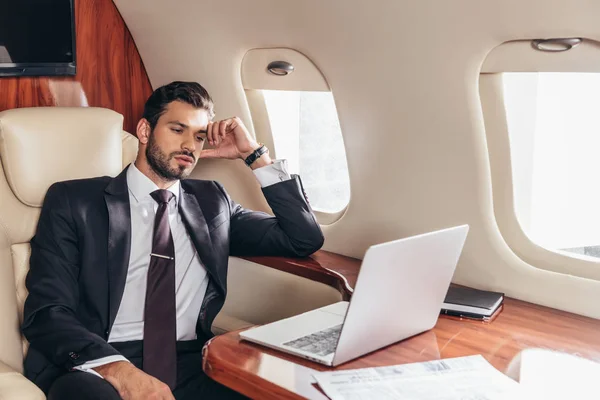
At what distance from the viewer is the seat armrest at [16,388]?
6.02ft

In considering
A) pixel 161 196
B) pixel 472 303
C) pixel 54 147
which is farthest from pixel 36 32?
pixel 472 303

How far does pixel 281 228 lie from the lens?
8.68ft

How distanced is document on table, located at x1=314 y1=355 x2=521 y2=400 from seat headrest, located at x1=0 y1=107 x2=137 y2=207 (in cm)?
123

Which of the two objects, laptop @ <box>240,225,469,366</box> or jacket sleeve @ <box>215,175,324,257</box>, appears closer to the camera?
laptop @ <box>240,225,469,366</box>

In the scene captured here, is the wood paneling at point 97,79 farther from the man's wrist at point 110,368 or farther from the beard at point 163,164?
the man's wrist at point 110,368

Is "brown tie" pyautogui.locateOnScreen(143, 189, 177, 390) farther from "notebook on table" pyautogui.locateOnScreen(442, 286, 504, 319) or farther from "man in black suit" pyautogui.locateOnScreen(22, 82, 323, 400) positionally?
"notebook on table" pyautogui.locateOnScreen(442, 286, 504, 319)

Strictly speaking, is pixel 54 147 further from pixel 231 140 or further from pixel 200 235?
pixel 231 140

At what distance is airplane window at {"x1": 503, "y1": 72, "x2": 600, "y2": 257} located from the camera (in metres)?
2.38

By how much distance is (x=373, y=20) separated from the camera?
236cm

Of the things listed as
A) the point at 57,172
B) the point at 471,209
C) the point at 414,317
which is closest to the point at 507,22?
the point at 471,209

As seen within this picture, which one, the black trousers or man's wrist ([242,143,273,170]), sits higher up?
man's wrist ([242,143,273,170])

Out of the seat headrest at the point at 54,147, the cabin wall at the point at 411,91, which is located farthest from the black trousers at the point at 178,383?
the cabin wall at the point at 411,91

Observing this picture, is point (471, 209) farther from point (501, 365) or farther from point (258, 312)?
point (258, 312)

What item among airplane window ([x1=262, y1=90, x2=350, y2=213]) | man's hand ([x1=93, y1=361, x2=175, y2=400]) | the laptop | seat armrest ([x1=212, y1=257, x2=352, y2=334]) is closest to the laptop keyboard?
the laptop
